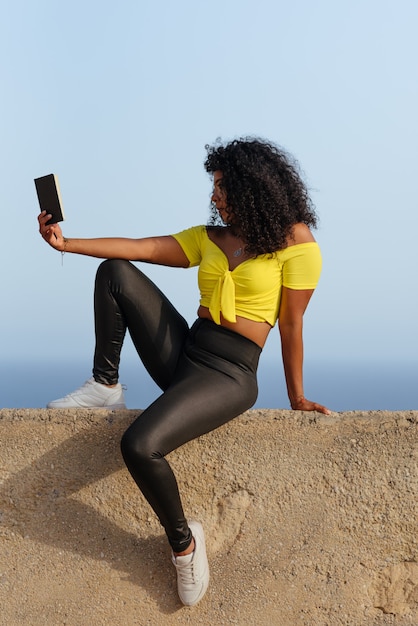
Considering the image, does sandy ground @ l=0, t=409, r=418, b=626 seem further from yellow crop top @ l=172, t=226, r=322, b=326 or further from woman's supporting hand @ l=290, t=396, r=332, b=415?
yellow crop top @ l=172, t=226, r=322, b=326

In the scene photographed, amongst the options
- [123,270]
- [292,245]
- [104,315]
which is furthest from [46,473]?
[292,245]

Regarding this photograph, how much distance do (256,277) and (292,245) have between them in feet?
0.66

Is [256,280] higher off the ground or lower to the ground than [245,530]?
higher

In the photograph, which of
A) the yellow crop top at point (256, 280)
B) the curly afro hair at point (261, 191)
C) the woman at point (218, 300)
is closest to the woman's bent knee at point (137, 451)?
the woman at point (218, 300)

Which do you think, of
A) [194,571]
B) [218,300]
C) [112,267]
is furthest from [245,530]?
[112,267]

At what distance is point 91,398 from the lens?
2.93 metres

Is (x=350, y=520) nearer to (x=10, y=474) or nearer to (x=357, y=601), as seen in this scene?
(x=357, y=601)

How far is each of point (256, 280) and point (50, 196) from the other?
0.85 meters

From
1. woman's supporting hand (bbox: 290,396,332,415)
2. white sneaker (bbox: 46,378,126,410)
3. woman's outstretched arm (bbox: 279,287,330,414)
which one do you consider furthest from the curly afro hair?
white sneaker (bbox: 46,378,126,410)

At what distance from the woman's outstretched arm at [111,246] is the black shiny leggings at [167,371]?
0.06m

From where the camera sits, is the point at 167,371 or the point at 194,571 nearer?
the point at 194,571

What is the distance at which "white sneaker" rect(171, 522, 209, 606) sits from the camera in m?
2.65

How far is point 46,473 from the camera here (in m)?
2.94

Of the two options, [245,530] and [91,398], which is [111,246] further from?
[245,530]
